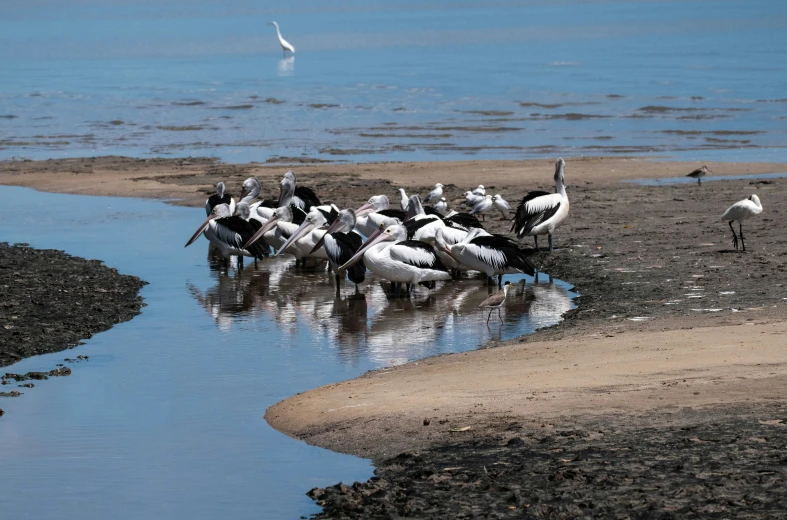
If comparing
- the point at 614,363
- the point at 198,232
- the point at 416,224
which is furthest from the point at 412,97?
the point at 614,363

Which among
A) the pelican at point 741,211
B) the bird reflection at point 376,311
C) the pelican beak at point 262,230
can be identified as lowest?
the bird reflection at point 376,311

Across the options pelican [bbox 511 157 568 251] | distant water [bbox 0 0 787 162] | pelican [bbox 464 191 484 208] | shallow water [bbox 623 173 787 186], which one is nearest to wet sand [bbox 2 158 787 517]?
pelican [bbox 511 157 568 251]

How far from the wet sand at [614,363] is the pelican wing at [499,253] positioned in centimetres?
62

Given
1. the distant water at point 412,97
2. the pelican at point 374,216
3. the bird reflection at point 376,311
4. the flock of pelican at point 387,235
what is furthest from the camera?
the distant water at point 412,97

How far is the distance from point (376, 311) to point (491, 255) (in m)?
1.43

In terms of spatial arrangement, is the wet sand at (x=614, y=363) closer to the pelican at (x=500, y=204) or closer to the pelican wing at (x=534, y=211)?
the pelican at (x=500, y=204)

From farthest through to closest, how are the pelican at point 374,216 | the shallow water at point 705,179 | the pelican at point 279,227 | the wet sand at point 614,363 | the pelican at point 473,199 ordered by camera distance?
the shallow water at point 705,179 → the pelican at point 473,199 → the pelican at point 374,216 → the pelican at point 279,227 → the wet sand at point 614,363

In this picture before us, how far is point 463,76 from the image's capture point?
4881 centimetres

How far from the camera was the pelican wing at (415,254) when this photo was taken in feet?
39.9

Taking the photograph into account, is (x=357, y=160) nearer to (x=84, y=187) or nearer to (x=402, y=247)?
(x=84, y=187)

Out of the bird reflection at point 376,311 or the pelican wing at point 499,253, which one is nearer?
the bird reflection at point 376,311

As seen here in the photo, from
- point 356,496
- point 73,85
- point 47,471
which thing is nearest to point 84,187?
point 47,471

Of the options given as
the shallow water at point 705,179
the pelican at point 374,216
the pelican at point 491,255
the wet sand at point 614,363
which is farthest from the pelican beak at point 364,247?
the shallow water at point 705,179

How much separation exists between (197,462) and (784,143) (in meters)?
22.4
